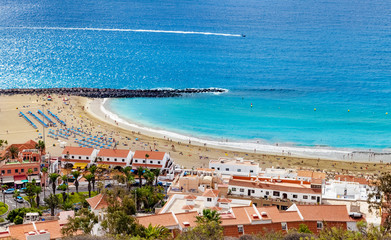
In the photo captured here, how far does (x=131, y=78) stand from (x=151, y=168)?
63.9m

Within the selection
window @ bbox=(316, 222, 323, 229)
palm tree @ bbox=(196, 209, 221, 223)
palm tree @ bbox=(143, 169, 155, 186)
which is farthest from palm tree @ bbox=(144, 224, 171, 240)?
palm tree @ bbox=(143, 169, 155, 186)

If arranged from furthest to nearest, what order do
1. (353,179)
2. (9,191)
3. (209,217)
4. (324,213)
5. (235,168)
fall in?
(235,168) → (353,179) → (9,191) → (324,213) → (209,217)

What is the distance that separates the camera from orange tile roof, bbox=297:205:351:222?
43.1 meters

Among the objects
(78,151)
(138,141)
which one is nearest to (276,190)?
(78,151)

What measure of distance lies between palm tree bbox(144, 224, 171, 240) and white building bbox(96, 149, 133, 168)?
91.2ft

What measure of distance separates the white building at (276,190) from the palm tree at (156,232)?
1576 centimetres

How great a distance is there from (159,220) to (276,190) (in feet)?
55.2

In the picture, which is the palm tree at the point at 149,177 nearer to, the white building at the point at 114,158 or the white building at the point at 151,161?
the white building at the point at 151,161

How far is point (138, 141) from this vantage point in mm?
78750

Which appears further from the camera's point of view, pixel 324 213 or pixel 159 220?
pixel 324 213

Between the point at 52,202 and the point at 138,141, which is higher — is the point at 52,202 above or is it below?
below

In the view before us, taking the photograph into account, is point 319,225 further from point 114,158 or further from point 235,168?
point 114,158

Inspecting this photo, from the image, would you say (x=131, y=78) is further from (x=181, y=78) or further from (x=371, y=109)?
(x=371, y=109)

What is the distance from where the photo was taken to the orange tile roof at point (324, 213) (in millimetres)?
43094
